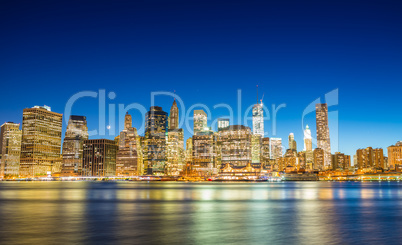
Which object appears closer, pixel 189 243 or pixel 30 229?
pixel 189 243

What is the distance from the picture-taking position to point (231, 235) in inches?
1137

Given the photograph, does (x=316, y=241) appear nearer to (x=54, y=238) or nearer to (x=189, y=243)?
(x=189, y=243)

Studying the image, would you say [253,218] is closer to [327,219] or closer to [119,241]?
[327,219]

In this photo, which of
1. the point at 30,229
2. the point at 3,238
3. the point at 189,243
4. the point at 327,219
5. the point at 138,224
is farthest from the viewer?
the point at 327,219

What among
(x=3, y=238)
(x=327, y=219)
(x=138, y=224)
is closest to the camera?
(x=3, y=238)

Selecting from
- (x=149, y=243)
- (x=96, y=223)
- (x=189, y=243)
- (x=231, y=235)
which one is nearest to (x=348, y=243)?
(x=231, y=235)

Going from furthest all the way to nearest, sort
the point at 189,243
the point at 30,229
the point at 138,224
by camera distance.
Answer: the point at 138,224 → the point at 30,229 → the point at 189,243

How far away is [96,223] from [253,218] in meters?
16.1

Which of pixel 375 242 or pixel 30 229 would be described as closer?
pixel 375 242

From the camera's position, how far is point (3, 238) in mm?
27641

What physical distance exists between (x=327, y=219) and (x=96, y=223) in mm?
23332

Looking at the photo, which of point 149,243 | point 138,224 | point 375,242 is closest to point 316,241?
point 375,242

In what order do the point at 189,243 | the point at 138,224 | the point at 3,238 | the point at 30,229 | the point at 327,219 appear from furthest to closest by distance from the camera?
the point at 327,219 < the point at 138,224 < the point at 30,229 < the point at 3,238 < the point at 189,243

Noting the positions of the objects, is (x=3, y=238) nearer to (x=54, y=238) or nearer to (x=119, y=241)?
(x=54, y=238)
